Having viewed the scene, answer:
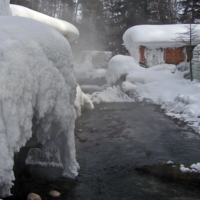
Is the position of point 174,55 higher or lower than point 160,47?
lower

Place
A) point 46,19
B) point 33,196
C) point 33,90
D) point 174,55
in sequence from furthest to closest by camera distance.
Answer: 1. point 174,55
2. point 46,19
3. point 33,196
4. point 33,90

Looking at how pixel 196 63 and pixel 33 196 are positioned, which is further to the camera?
pixel 196 63

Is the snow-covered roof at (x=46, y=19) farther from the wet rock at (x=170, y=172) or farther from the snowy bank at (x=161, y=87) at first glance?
the wet rock at (x=170, y=172)

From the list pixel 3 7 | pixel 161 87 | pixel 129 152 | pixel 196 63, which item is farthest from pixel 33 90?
pixel 196 63

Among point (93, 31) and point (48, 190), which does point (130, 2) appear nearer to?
point (93, 31)

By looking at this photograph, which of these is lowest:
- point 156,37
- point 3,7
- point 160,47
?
point 160,47

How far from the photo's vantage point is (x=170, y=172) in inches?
146

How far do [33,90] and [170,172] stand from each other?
2345mm

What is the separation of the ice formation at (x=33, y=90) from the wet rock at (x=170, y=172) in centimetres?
115

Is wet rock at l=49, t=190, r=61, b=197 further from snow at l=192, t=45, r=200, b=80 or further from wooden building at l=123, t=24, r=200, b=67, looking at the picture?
wooden building at l=123, t=24, r=200, b=67

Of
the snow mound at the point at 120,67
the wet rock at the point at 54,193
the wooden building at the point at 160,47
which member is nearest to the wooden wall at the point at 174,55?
the wooden building at the point at 160,47

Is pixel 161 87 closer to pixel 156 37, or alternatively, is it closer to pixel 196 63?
pixel 196 63

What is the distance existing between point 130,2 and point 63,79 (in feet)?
59.0

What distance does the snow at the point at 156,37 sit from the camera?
1222 centimetres
